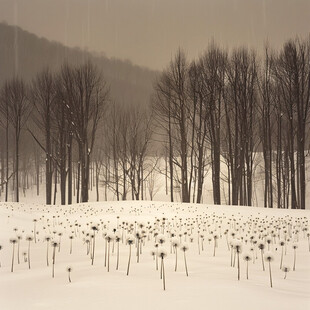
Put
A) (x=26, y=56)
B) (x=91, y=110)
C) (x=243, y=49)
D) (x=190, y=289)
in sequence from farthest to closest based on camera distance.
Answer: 1. (x=26, y=56)
2. (x=91, y=110)
3. (x=243, y=49)
4. (x=190, y=289)

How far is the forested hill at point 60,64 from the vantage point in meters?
25.7

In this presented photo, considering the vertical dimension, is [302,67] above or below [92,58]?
below

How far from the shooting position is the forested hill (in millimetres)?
25658

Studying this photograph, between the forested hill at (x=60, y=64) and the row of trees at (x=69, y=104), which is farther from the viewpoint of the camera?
the forested hill at (x=60, y=64)

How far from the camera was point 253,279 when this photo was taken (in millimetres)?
3803

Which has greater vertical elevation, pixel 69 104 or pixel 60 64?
pixel 60 64

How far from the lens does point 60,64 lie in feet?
87.0

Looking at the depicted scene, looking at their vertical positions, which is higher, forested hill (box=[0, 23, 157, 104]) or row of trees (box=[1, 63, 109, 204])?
forested hill (box=[0, 23, 157, 104])

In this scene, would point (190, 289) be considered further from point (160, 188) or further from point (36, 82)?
point (160, 188)

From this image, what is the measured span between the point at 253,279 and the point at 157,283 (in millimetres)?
1266

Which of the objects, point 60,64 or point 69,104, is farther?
point 60,64

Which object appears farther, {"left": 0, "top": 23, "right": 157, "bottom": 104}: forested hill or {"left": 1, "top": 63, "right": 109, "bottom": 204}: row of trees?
{"left": 0, "top": 23, "right": 157, "bottom": 104}: forested hill

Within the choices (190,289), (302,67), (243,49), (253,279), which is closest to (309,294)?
(253,279)

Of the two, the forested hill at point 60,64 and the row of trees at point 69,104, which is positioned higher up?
the forested hill at point 60,64
